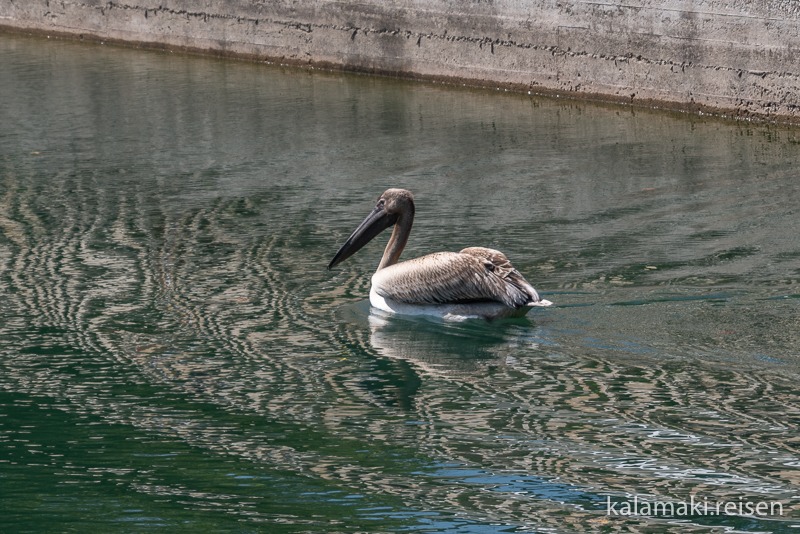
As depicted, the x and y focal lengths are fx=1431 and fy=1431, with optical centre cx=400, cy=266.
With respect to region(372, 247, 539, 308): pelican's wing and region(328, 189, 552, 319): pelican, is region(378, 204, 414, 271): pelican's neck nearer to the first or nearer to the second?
region(328, 189, 552, 319): pelican

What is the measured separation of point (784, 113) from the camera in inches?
571

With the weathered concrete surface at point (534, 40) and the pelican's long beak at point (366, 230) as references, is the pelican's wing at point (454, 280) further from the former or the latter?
the weathered concrete surface at point (534, 40)

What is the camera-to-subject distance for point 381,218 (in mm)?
9148

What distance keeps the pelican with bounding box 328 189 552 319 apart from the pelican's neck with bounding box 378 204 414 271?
0.23 m

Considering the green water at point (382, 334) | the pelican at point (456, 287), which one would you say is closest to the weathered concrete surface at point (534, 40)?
the green water at point (382, 334)

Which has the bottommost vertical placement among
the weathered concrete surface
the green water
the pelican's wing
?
the green water

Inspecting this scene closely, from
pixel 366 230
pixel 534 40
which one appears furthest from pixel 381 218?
pixel 534 40

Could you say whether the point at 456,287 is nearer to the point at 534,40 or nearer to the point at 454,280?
the point at 454,280

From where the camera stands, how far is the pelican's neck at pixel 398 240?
8969 millimetres

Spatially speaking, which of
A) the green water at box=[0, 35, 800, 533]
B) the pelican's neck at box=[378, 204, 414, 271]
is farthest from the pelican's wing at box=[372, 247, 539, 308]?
the pelican's neck at box=[378, 204, 414, 271]

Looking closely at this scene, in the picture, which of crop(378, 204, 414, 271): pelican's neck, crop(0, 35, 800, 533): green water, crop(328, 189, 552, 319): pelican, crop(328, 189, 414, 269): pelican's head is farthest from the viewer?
crop(328, 189, 414, 269): pelican's head

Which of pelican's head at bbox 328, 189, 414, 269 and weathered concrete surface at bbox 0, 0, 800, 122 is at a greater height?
weathered concrete surface at bbox 0, 0, 800, 122

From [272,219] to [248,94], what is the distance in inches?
228

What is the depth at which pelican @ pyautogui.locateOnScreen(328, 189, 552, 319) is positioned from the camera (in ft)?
26.7
